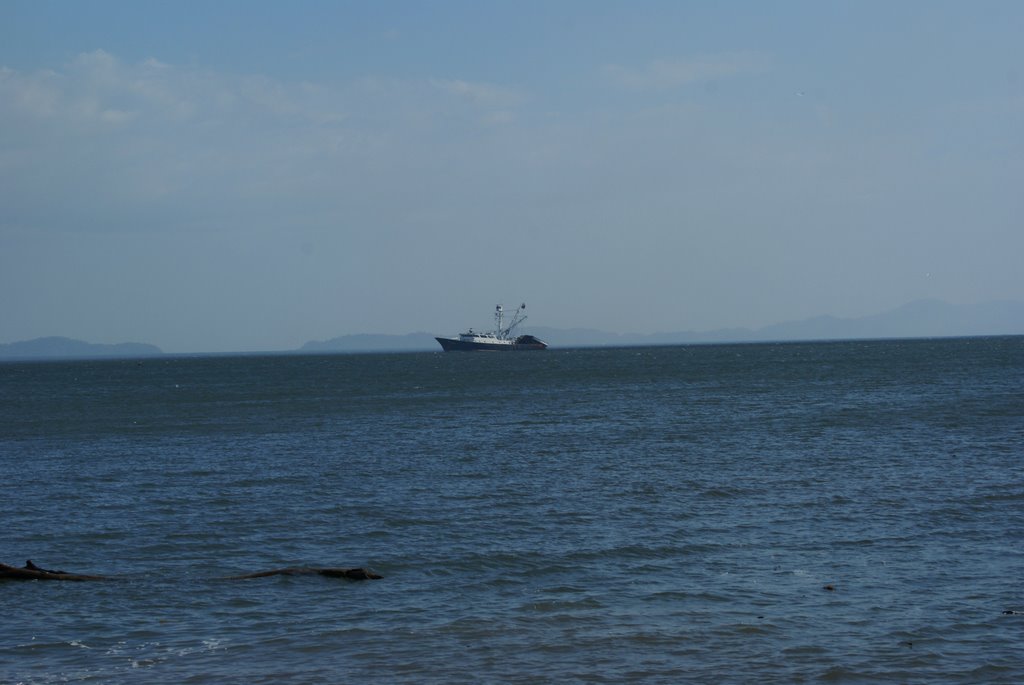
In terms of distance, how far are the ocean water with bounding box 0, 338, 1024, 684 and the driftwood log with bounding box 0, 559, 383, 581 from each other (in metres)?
0.18

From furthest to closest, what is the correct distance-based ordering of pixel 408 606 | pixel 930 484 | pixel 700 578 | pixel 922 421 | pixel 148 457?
1. pixel 922 421
2. pixel 148 457
3. pixel 930 484
4. pixel 700 578
5. pixel 408 606

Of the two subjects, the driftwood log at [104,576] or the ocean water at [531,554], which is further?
the driftwood log at [104,576]

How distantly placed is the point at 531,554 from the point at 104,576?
831 centimetres

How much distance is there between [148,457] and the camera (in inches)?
1576

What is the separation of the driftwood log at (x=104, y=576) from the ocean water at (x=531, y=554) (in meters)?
0.18

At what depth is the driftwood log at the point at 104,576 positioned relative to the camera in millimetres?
19344

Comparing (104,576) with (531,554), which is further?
(531,554)

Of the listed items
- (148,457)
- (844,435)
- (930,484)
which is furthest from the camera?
(844,435)

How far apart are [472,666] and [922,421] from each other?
128ft

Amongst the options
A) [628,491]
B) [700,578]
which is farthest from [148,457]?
[700,578]

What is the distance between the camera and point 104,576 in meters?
19.8

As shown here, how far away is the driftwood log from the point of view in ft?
63.5

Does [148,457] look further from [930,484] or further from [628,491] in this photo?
[930,484]

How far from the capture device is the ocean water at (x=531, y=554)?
14.8 metres
